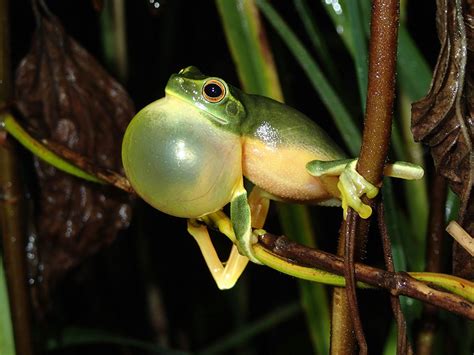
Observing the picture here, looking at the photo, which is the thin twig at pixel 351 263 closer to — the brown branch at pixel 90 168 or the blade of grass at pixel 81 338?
the brown branch at pixel 90 168

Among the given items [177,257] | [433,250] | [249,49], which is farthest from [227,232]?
[177,257]

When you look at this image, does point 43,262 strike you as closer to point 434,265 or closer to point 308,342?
point 434,265

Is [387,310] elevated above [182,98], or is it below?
below

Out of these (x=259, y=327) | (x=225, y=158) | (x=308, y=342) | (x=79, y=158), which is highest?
(x=225, y=158)

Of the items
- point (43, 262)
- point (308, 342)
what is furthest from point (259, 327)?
point (43, 262)

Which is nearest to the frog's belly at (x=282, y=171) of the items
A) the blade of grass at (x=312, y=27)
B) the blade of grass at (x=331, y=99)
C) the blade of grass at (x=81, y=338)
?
the blade of grass at (x=331, y=99)
